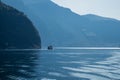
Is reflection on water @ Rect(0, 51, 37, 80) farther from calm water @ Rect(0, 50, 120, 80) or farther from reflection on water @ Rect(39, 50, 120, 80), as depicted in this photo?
reflection on water @ Rect(39, 50, 120, 80)

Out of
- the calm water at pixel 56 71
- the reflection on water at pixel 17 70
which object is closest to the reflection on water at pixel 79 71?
the calm water at pixel 56 71

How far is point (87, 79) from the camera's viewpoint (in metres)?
70.8

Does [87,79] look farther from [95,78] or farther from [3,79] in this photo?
[3,79]

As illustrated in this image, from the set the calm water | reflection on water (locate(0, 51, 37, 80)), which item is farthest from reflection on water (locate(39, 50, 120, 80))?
reflection on water (locate(0, 51, 37, 80))

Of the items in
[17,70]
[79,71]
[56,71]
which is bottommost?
[79,71]

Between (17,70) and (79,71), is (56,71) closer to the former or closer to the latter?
(79,71)

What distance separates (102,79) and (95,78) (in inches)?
76.8

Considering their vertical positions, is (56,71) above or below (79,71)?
above

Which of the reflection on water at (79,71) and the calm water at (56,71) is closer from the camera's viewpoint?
the calm water at (56,71)

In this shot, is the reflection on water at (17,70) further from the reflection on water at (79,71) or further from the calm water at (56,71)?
the reflection on water at (79,71)

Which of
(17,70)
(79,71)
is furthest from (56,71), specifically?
(17,70)

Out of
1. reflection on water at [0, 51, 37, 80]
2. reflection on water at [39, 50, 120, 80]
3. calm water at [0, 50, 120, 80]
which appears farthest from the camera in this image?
reflection on water at [39, 50, 120, 80]

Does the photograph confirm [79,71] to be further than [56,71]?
Yes

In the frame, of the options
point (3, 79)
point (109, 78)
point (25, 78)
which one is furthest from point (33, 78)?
point (109, 78)
